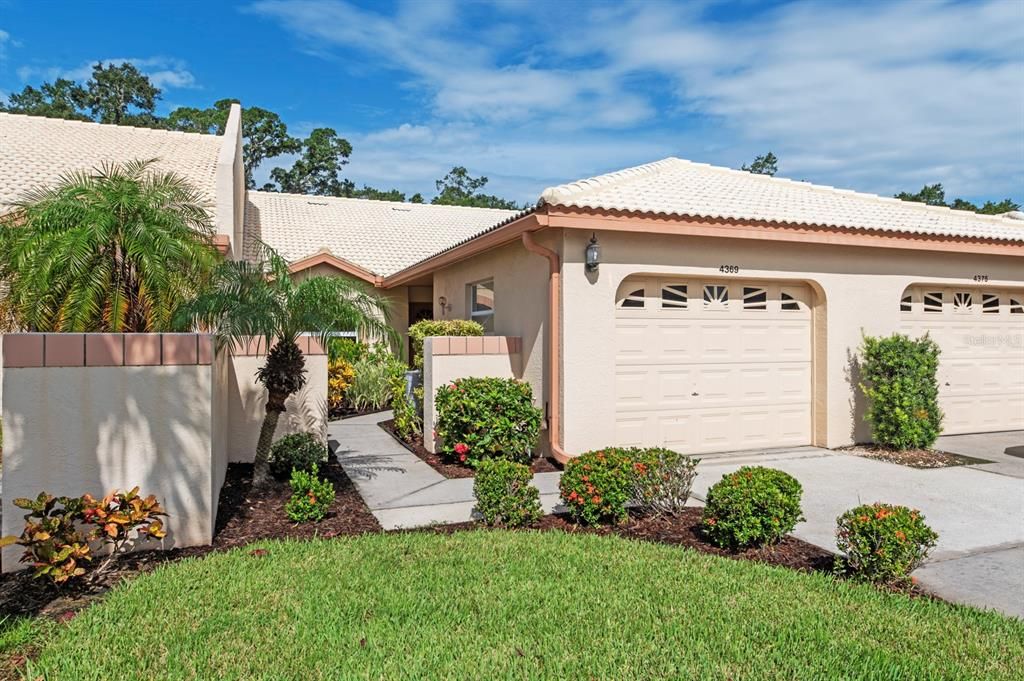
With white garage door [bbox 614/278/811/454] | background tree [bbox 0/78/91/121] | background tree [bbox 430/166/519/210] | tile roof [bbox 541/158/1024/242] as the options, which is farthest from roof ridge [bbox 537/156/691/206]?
background tree [bbox 430/166/519/210]

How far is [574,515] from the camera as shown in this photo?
5812mm

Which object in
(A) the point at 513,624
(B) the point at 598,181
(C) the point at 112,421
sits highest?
(B) the point at 598,181

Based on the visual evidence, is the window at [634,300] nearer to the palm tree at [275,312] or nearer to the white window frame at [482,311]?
the white window frame at [482,311]

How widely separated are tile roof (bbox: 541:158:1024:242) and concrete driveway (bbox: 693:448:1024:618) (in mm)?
3412

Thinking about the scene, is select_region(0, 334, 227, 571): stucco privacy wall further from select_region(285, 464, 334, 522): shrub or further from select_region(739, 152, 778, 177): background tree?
select_region(739, 152, 778, 177): background tree

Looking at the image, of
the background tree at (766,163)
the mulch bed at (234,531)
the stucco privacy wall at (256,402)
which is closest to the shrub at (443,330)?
the stucco privacy wall at (256,402)

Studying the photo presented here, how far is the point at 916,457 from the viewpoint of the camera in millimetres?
9031

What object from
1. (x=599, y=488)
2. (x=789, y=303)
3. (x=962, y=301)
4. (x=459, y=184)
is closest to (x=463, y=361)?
(x=599, y=488)

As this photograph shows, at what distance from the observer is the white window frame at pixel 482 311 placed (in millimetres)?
11273

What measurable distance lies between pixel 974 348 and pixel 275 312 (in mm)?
11381

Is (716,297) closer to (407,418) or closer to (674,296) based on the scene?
(674,296)

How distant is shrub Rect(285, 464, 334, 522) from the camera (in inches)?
229

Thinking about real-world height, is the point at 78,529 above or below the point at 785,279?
below

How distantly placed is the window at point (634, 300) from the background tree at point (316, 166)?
135 feet
